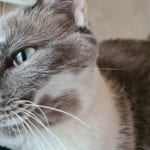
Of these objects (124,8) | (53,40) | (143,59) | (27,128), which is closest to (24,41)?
(53,40)

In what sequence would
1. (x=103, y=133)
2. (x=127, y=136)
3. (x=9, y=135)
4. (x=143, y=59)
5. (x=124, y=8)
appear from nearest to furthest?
(x=9, y=135), (x=103, y=133), (x=127, y=136), (x=143, y=59), (x=124, y=8)

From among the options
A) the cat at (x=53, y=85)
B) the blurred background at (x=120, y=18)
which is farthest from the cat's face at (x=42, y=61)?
the blurred background at (x=120, y=18)

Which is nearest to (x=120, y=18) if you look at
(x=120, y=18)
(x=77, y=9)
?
(x=120, y=18)

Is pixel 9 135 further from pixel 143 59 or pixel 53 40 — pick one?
pixel 143 59

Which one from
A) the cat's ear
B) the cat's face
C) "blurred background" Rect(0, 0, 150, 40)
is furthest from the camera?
"blurred background" Rect(0, 0, 150, 40)

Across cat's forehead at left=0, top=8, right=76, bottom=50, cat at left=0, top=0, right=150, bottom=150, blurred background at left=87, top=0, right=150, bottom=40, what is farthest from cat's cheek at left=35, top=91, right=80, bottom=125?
blurred background at left=87, top=0, right=150, bottom=40

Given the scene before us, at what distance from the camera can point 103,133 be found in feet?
3.39

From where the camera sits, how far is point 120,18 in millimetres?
1798

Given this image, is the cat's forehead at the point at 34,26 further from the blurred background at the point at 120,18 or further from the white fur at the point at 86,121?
the blurred background at the point at 120,18

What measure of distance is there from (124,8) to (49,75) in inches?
39.1

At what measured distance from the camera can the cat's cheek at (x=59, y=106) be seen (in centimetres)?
90

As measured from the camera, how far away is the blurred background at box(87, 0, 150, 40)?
1744mm

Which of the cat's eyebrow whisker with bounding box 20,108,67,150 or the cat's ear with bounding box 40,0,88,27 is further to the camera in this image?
the cat's ear with bounding box 40,0,88,27

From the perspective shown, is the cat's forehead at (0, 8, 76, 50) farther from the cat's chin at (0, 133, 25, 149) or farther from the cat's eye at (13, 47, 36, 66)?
the cat's chin at (0, 133, 25, 149)
